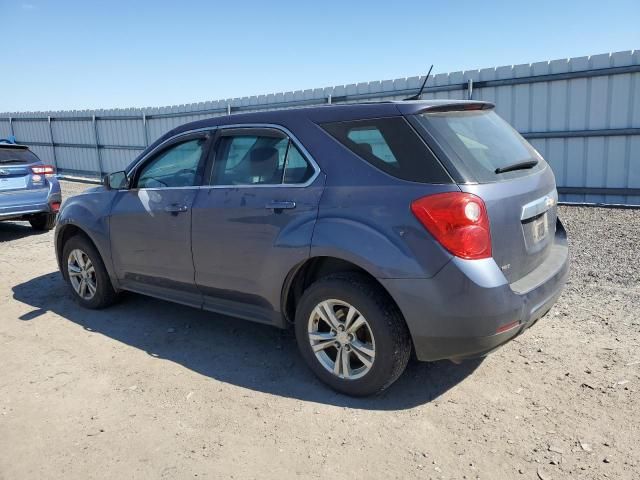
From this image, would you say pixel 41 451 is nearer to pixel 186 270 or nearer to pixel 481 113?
pixel 186 270

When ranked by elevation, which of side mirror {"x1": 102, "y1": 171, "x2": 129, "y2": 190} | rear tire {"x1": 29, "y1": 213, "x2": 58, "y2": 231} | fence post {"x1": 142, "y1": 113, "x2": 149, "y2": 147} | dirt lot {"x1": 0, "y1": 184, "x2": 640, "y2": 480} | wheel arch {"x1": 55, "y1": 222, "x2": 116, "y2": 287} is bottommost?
dirt lot {"x1": 0, "y1": 184, "x2": 640, "y2": 480}

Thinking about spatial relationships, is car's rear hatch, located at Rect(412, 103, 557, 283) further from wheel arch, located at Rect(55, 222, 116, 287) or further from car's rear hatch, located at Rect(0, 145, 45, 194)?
car's rear hatch, located at Rect(0, 145, 45, 194)

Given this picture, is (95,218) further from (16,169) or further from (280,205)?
(16,169)

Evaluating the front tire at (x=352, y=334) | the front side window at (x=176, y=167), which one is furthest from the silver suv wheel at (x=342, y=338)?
the front side window at (x=176, y=167)

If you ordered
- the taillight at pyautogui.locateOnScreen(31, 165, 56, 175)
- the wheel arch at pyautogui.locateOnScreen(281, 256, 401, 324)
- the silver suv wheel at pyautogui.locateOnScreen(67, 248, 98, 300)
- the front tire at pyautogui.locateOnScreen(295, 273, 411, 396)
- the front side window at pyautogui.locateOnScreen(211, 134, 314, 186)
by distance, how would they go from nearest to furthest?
the front tire at pyautogui.locateOnScreen(295, 273, 411, 396) → the wheel arch at pyautogui.locateOnScreen(281, 256, 401, 324) → the front side window at pyautogui.locateOnScreen(211, 134, 314, 186) → the silver suv wheel at pyautogui.locateOnScreen(67, 248, 98, 300) → the taillight at pyautogui.locateOnScreen(31, 165, 56, 175)

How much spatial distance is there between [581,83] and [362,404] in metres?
7.28

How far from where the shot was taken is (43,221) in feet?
30.2

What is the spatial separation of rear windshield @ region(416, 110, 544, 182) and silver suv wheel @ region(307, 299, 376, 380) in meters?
1.09

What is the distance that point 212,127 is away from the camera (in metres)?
4.07

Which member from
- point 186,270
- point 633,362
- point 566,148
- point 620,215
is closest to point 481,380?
point 633,362

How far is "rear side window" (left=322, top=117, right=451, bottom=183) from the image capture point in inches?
115

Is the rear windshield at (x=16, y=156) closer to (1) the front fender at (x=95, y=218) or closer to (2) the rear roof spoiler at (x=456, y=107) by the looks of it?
(1) the front fender at (x=95, y=218)

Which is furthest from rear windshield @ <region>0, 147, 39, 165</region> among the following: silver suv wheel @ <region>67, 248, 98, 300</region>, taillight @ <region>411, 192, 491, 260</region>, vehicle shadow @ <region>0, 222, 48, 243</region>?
taillight @ <region>411, 192, 491, 260</region>

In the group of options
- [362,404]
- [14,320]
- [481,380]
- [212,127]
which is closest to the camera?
[362,404]
